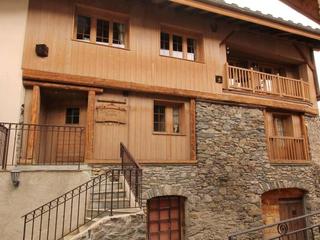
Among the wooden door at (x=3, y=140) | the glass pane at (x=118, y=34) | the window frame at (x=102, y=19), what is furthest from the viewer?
the glass pane at (x=118, y=34)

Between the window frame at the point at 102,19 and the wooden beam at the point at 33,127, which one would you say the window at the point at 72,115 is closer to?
the wooden beam at the point at 33,127

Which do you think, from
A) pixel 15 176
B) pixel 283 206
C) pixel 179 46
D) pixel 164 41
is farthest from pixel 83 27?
pixel 283 206

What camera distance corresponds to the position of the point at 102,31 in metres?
9.16

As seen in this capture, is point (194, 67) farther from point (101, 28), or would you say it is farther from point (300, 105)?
point (300, 105)

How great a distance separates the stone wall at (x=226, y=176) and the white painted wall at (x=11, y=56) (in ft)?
13.4

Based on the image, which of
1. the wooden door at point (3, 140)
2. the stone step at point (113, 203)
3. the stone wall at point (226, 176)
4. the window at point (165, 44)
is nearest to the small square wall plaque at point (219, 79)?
the stone wall at point (226, 176)

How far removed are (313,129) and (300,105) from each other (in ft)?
4.13

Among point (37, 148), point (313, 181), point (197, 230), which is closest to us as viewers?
point (37, 148)

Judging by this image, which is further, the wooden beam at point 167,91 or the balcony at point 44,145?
the wooden beam at point 167,91

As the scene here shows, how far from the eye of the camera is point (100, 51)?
28.5 feet

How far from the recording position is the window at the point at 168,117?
30.8 feet

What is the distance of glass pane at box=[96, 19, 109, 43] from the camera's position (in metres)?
9.09

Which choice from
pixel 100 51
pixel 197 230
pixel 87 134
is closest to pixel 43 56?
pixel 100 51

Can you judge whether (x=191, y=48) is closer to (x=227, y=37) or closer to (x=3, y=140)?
(x=227, y=37)
